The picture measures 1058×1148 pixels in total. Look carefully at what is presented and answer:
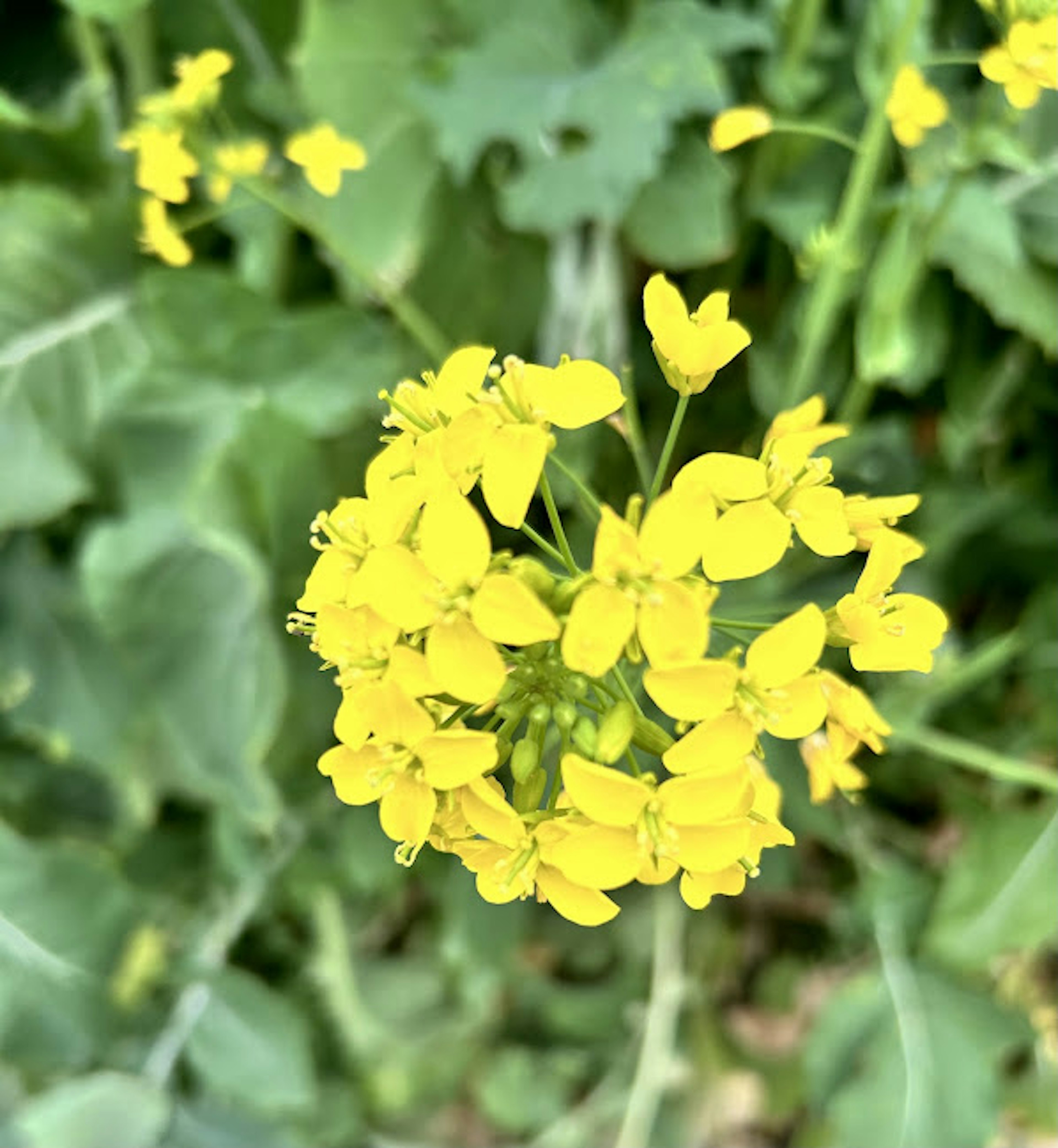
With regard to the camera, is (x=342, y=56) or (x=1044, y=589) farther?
(x=1044, y=589)

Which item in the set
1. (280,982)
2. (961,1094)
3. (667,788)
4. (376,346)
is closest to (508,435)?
(667,788)

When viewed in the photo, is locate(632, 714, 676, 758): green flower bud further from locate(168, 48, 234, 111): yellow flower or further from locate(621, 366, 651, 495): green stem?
locate(168, 48, 234, 111): yellow flower

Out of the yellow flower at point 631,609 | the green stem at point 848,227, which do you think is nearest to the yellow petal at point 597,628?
the yellow flower at point 631,609

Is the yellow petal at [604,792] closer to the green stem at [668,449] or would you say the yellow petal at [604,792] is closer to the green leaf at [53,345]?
the green stem at [668,449]

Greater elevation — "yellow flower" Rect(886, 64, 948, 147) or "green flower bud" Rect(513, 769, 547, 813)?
"yellow flower" Rect(886, 64, 948, 147)

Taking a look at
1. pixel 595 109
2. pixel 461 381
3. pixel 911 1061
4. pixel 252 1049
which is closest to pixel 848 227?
pixel 595 109

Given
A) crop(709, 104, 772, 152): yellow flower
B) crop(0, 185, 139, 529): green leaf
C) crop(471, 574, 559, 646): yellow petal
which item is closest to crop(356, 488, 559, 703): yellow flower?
crop(471, 574, 559, 646): yellow petal

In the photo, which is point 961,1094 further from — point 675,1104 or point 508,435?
point 508,435
